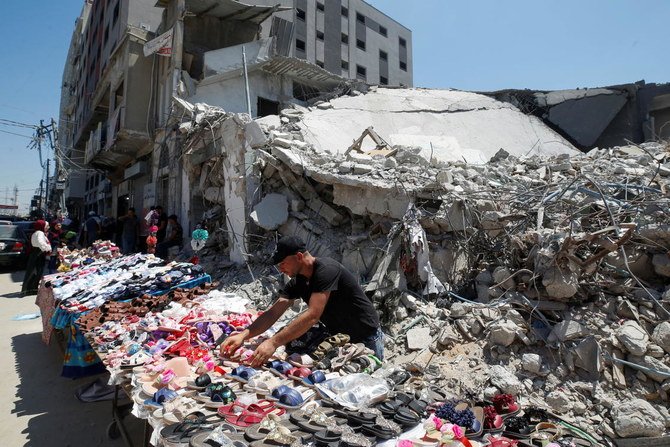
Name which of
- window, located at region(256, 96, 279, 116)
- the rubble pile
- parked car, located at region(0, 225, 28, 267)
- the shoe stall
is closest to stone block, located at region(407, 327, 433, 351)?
the rubble pile

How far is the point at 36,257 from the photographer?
8.38m

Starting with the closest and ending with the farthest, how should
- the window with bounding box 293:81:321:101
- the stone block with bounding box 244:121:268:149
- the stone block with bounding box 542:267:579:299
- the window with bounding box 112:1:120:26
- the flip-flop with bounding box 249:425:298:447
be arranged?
the flip-flop with bounding box 249:425:298:447 < the stone block with bounding box 542:267:579:299 < the stone block with bounding box 244:121:268:149 < the window with bounding box 293:81:321:101 < the window with bounding box 112:1:120:26

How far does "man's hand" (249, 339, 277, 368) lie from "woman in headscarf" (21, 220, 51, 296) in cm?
827

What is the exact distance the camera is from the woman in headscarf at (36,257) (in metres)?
8.05

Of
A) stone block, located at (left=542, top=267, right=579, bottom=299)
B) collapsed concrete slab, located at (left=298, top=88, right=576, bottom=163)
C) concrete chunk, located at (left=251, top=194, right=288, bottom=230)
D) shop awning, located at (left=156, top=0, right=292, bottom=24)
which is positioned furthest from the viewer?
shop awning, located at (left=156, top=0, right=292, bottom=24)

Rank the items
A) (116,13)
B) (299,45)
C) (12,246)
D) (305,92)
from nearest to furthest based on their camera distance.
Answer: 1. (12,246)
2. (305,92)
3. (116,13)
4. (299,45)

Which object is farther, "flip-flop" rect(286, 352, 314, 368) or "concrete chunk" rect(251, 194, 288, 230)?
"concrete chunk" rect(251, 194, 288, 230)

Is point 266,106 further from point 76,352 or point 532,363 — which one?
point 532,363

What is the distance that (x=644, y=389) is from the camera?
10.4 feet

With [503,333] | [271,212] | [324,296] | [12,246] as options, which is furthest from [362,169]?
[12,246]

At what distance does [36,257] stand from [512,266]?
32.1 ft

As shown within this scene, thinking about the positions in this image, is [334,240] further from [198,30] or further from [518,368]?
[198,30]

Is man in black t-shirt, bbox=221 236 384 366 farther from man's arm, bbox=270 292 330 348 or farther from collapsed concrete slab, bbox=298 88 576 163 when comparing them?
collapsed concrete slab, bbox=298 88 576 163

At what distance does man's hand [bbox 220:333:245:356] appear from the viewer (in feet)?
8.01
